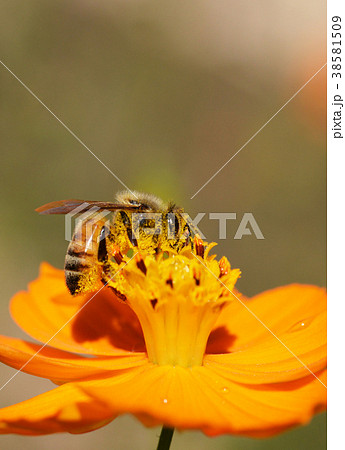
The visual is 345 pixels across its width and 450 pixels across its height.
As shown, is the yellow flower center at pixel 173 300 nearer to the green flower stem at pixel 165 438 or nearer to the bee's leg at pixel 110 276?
the bee's leg at pixel 110 276

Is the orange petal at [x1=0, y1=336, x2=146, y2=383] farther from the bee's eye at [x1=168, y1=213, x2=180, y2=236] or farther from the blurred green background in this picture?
the blurred green background

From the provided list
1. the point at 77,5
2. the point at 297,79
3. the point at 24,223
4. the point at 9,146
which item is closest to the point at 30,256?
the point at 24,223

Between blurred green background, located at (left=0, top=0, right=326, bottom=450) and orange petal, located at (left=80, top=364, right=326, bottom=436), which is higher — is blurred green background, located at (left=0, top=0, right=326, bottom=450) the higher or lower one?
the higher one

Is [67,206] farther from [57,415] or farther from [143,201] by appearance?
Result: [57,415]

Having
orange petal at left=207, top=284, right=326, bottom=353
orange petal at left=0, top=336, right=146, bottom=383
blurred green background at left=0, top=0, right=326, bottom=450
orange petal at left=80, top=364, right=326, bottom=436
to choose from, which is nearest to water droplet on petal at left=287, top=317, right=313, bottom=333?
orange petal at left=207, top=284, right=326, bottom=353

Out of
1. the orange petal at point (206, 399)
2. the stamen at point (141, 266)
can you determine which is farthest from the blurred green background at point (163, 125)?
the orange petal at point (206, 399)

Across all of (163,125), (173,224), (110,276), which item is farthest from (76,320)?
(163,125)

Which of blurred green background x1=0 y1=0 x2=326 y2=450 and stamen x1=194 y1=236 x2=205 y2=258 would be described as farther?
blurred green background x1=0 y1=0 x2=326 y2=450
